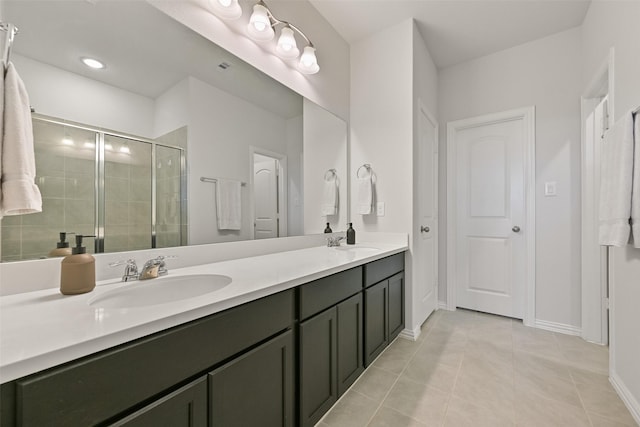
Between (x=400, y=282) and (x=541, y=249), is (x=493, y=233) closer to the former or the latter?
(x=541, y=249)

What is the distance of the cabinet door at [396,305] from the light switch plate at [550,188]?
61.5 inches

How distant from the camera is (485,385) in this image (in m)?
1.63

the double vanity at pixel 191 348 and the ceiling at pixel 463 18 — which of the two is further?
the ceiling at pixel 463 18

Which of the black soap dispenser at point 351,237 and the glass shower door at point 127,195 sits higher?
the glass shower door at point 127,195

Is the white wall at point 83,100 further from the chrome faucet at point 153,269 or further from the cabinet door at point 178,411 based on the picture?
the cabinet door at point 178,411

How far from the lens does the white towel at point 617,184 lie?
1.36 meters

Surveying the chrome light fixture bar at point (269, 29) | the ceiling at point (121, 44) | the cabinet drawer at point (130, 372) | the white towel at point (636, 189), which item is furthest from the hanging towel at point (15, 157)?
the white towel at point (636, 189)

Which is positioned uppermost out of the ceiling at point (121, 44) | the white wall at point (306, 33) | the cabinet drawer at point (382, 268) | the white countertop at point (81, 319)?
the white wall at point (306, 33)

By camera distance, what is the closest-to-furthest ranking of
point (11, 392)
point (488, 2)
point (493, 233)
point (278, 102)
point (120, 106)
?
point (11, 392) < point (120, 106) < point (278, 102) < point (488, 2) < point (493, 233)

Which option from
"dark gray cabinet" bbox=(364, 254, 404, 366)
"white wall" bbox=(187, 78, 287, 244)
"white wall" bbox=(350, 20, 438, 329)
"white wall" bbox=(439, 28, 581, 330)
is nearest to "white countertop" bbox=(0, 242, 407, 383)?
"white wall" bbox=(187, 78, 287, 244)

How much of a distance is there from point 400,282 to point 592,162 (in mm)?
1813

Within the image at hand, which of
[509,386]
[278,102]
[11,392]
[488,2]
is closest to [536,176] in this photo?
[488,2]

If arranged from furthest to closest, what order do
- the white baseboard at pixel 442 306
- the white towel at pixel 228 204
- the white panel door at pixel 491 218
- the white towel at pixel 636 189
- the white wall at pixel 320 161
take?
the white baseboard at pixel 442 306
the white panel door at pixel 491 218
the white wall at pixel 320 161
the white towel at pixel 228 204
the white towel at pixel 636 189

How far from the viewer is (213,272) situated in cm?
116
